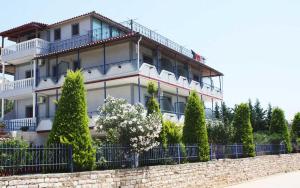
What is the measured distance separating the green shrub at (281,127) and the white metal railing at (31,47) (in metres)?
20.0

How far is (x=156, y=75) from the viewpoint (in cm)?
2864

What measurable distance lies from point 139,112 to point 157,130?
1022mm

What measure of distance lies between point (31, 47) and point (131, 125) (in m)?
19.7

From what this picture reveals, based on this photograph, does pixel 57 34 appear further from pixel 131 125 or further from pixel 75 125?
pixel 75 125

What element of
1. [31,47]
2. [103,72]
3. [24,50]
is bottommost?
[103,72]

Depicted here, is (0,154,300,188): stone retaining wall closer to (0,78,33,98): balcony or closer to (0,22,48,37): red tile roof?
(0,78,33,98): balcony

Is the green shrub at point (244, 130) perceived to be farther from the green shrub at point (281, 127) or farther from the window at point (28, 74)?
the window at point (28, 74)

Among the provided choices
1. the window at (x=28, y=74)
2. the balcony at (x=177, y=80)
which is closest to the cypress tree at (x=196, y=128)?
the balcony at (x=177, y=80)

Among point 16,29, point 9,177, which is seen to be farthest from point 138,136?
point 16,29

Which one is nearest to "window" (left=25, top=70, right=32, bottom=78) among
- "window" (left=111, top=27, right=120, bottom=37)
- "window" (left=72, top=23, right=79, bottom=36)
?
"window" (left=72, top=23, right=79, bottom=36)

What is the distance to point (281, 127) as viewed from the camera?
109 feet

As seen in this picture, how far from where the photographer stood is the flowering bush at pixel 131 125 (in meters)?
15.2

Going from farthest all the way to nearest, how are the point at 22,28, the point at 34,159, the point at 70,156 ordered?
the point at 22,28, the point at 70,156, the point at 34,159

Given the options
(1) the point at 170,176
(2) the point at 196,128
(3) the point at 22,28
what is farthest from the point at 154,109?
(3) the point at 22,28
